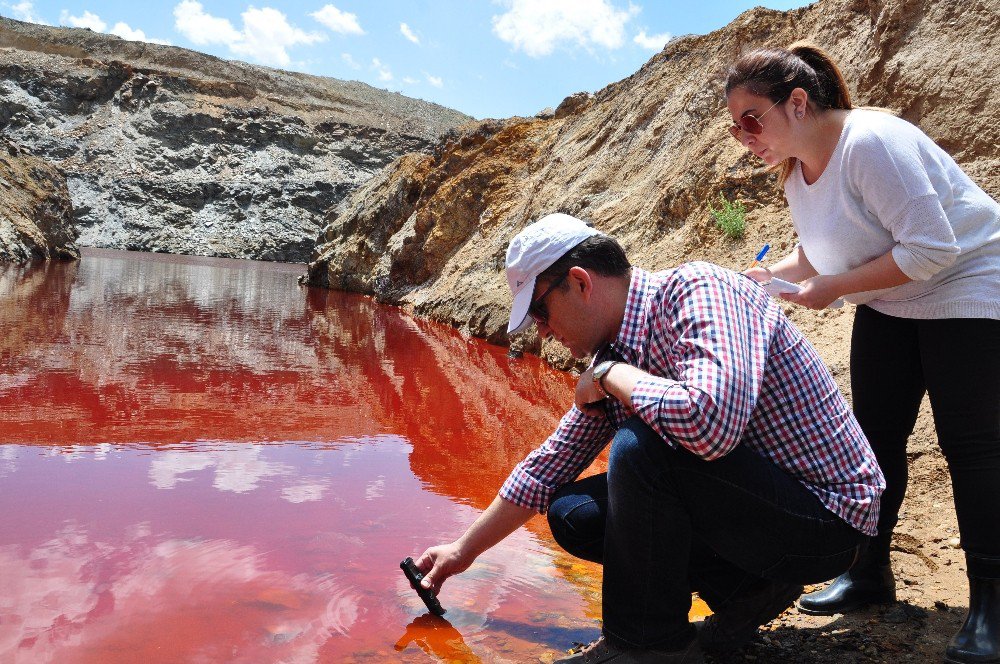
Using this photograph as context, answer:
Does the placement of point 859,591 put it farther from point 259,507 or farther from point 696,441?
point 259,507

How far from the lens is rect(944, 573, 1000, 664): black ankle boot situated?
1770 millimetres

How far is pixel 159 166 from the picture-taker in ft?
143

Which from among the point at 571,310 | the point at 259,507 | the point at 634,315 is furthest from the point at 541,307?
the point at 259,507

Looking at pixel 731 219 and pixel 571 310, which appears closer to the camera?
pixel 571 310

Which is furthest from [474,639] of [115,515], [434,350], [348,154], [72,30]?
[72,30]

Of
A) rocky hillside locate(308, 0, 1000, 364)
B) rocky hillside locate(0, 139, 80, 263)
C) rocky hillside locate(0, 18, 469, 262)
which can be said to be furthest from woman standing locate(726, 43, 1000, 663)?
rocky hillside locate(0, 18, 469, 262)

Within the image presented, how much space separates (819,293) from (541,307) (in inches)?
→ 27.9

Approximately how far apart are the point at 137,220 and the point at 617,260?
136 feet

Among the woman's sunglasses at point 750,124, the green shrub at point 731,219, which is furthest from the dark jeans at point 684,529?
the green shrub at point 731,219

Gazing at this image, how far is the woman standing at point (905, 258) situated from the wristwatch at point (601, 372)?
1.96ft

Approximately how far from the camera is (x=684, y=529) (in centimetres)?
170

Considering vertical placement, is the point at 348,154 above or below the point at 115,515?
above

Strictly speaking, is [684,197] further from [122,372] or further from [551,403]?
[122,372]

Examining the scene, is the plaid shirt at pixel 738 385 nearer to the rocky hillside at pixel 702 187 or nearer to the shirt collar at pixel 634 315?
the shirt collar at pixel 634 315
